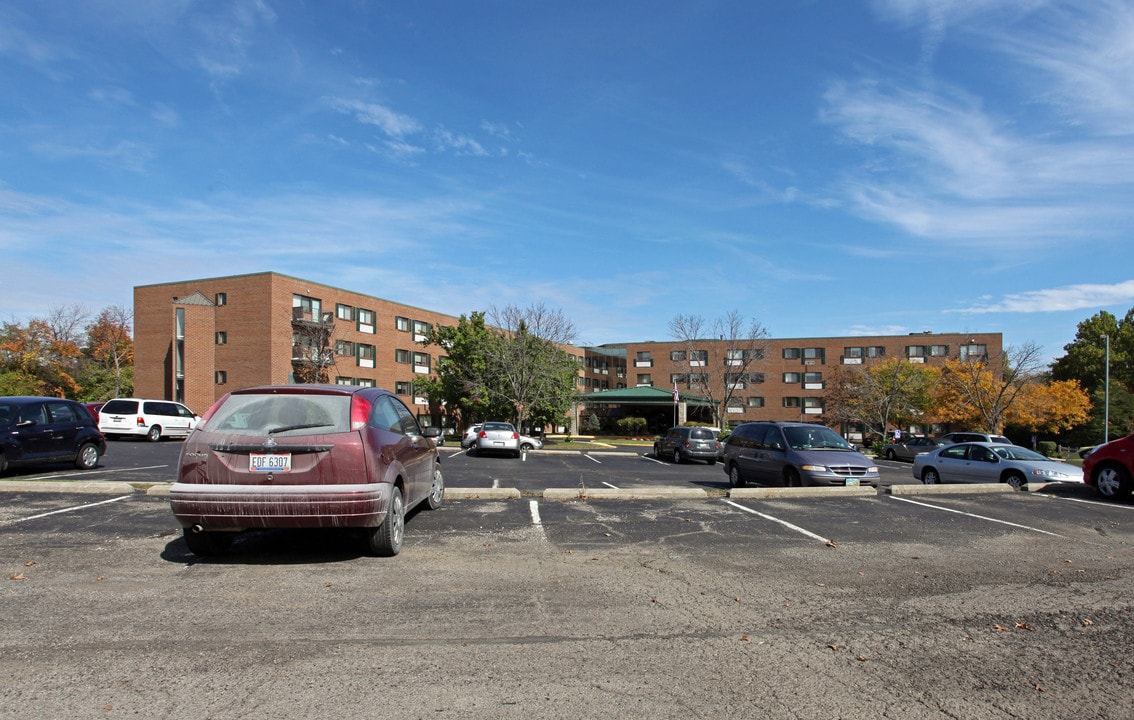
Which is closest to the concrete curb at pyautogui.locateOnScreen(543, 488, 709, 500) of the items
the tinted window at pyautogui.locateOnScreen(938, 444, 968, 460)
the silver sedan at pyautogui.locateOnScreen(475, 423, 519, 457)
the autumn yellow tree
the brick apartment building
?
the tinted window at pyautogui.locateOnScreen(938, 444, 968, 460)

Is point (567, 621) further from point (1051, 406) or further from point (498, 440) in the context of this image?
point (1051, 406)

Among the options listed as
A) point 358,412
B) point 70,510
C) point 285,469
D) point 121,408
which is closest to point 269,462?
point 285,469

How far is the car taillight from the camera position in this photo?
6344 mm

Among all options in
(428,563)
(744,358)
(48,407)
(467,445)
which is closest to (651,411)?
(744,358)

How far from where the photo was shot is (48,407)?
1412cm

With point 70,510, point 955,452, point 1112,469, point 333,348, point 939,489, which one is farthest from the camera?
point 333,348

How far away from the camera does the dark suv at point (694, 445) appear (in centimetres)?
2811

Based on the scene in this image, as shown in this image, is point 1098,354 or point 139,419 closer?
point 139,419

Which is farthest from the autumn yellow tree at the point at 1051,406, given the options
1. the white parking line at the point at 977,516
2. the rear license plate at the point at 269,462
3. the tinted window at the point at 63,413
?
the rear license plate at the point at 269,462

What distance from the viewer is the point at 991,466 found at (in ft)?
54.6

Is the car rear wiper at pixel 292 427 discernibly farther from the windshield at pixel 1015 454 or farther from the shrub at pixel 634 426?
the shrub at pixel 634 426

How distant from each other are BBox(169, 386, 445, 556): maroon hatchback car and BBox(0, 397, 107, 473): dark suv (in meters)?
9.29

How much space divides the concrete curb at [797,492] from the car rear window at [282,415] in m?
6.87

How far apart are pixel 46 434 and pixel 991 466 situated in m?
20.1
